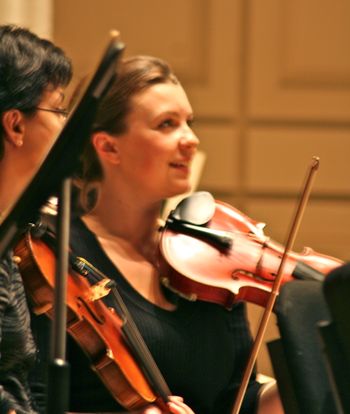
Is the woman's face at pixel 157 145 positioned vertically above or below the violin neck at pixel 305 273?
above

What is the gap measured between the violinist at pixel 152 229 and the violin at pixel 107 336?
90 mm

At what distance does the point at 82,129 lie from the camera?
0.88 m

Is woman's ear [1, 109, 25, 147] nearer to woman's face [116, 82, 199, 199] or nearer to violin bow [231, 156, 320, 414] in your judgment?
woman's face [116, 82, 199, 199]

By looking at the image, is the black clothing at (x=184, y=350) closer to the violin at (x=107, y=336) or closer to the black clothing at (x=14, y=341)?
the violin at (x=107, y=336)

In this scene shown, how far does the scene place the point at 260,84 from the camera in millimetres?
2723

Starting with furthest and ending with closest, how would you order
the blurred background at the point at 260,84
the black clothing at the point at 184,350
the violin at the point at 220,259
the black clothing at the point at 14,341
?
the blurred background at the point at 260,84
the violin at the point at 220,259
the black clothing at the point at 184,350
the black clothing at the point at 14,341

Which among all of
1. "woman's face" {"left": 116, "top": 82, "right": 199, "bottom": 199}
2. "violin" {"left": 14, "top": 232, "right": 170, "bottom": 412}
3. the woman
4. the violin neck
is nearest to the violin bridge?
"violin" {"left": 14, "top": 232, "right": 170, "bottom": 412}

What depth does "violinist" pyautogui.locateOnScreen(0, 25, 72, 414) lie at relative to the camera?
133cm

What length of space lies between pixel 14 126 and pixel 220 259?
488 millimetres

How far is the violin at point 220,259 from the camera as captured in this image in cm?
162

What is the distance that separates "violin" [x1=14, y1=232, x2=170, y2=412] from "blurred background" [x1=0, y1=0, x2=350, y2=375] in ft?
4.19

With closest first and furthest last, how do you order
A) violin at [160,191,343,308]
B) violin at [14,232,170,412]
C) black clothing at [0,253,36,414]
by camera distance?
black clothing at [0,253,36,414]
violin at [14,232,170,412]
violin at [160,191,343,308]

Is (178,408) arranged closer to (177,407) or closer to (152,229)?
(177,407)

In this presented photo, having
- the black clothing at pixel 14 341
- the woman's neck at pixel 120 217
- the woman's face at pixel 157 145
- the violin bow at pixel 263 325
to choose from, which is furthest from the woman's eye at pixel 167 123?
the black clothing at pixel 14 341
